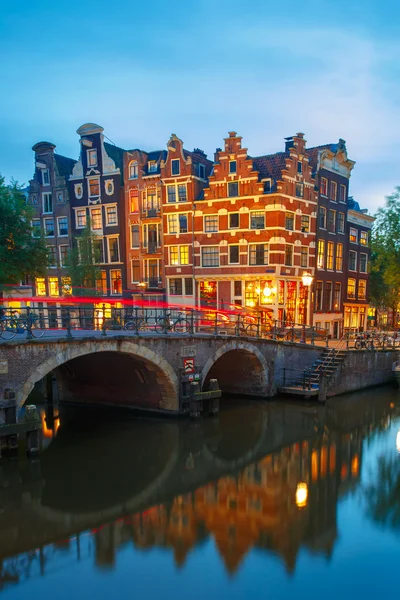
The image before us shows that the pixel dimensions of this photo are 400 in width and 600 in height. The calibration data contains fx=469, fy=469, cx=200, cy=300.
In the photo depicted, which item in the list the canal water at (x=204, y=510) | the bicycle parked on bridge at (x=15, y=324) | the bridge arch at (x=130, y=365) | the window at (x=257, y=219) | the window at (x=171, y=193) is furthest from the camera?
the window at (x=171, y=193)

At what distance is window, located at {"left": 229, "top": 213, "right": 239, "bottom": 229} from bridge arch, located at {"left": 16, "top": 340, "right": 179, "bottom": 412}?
15369 millimetres

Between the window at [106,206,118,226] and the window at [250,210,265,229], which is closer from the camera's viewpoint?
the window at [250,210,265,229]

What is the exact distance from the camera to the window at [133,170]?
36.9 m

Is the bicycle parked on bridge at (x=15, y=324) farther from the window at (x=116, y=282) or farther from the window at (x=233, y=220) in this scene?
the window at (x=116, y=282)

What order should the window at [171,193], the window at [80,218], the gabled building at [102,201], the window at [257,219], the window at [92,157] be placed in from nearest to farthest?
the window at [257,219]
the window at [171,193]
the gabled building at [102,201]
the window at [92,157]
the window at [80,218]

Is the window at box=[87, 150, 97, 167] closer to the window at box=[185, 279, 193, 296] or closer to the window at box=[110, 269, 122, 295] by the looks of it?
the window at box=[110, 269, 122, 295]

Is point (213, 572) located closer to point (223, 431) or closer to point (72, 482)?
point (72, 482)

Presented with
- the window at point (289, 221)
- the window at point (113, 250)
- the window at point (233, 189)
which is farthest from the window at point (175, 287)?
the window at point (289, 221)

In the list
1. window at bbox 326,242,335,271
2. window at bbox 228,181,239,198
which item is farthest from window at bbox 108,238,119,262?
window at bbox 326,242,335,271

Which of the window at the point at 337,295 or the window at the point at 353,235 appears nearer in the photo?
the window at the point at 337,295

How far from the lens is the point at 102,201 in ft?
126

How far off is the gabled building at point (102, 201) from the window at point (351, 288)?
1914 centimetres

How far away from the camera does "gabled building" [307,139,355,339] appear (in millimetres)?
35688

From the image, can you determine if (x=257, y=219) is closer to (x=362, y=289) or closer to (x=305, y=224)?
(x=305, y=224)
